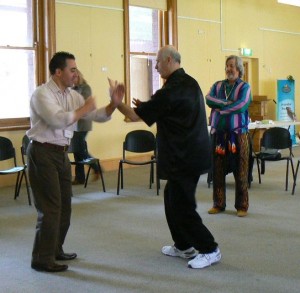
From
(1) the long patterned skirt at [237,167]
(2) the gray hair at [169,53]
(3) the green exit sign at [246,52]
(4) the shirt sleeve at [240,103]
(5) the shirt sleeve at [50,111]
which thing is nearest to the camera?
(5) the shirt sleeve at [50,111]

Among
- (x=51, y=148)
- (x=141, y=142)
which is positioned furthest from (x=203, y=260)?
(x=141, y=142)

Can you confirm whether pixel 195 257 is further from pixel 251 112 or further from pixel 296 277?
pixel 251 112

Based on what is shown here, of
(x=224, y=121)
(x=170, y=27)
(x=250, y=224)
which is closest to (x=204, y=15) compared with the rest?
(x=170, y=27)

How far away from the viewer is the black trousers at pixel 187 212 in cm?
357

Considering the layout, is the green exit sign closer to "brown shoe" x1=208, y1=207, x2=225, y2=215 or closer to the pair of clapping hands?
"brown shoe" x1=208, y1=207, x2=225, y2=215

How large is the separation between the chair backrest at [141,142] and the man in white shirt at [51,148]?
3.31 m

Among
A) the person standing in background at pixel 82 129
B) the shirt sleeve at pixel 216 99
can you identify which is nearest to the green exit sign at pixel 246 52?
the person standing in background at pixel 82 129

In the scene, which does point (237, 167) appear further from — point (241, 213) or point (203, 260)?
point (203, 260)

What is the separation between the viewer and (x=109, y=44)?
8.56 m

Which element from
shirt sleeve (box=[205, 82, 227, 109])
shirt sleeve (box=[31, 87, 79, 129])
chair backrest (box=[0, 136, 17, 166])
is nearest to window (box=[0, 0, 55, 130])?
chair backrest (box=[0, 136, 17, 166])

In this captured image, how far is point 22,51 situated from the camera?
7.59 metres

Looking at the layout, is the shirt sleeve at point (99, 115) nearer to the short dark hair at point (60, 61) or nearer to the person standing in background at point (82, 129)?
the short dark hair at point (60, 61)

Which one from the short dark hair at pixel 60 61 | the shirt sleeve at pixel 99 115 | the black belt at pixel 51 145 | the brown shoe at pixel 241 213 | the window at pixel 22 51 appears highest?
the window at pixel 22 51

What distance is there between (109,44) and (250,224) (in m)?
4.65
